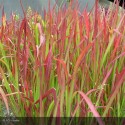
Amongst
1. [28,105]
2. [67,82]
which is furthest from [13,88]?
[67,82]

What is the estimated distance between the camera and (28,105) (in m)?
0.82

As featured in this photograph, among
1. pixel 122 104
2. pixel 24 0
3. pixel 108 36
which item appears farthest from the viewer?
pixel 24 0

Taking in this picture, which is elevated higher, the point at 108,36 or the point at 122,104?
the point at 108,36

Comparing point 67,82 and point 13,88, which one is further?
point 13,88

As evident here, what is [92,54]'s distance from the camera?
0.89m

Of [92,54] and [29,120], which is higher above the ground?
[92,54]

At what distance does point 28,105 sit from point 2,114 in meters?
0.15

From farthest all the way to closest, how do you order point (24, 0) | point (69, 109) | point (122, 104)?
point (24, 0)
point (122, 104)
point (69, 109)

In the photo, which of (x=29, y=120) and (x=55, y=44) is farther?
(x=55, y=44)

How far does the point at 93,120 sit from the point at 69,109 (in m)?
0.09

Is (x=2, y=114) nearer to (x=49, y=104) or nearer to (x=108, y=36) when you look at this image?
(x=49, y=104)

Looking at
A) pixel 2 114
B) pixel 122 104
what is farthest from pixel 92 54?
pixel 2 114

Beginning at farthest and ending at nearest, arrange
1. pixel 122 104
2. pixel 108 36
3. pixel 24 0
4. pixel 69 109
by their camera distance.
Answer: pixel 24 0, pixel 108 36, pixel 122 104, pixel 69 109

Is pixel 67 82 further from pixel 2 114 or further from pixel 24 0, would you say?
pixel 24 0
